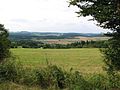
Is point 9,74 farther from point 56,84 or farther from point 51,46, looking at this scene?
point 51,46

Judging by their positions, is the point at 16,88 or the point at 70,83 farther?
the point at 70,83

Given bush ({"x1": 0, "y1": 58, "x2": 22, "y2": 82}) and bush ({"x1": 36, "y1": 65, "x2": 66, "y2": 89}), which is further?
bush ({"x1": 0, "y1": 58, "x2": 22, "y2": 82})

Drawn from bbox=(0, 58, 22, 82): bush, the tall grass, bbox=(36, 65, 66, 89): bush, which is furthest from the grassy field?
bbox=(36, 65, 66, 89): bush

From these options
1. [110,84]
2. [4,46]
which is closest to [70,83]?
[110,84]

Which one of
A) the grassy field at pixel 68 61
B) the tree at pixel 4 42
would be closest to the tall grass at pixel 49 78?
the grassy field at pixel 68 61

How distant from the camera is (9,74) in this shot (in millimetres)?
14453

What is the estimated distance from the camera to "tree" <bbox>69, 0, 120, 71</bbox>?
12.9 metres

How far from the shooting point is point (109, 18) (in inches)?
508

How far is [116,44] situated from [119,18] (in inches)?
53.9

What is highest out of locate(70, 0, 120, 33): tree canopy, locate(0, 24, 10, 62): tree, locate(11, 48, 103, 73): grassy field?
locate(70, 0, 120, 33): tree canopy

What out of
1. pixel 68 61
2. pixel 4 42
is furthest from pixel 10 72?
pixel 68 61

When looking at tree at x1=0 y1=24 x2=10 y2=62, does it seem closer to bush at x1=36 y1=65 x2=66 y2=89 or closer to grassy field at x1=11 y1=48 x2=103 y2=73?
grassy field at x1=11 y1=48 x2=103 y2=73

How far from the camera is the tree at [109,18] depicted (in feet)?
42.2

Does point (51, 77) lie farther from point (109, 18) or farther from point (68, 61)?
point (68, 61)
